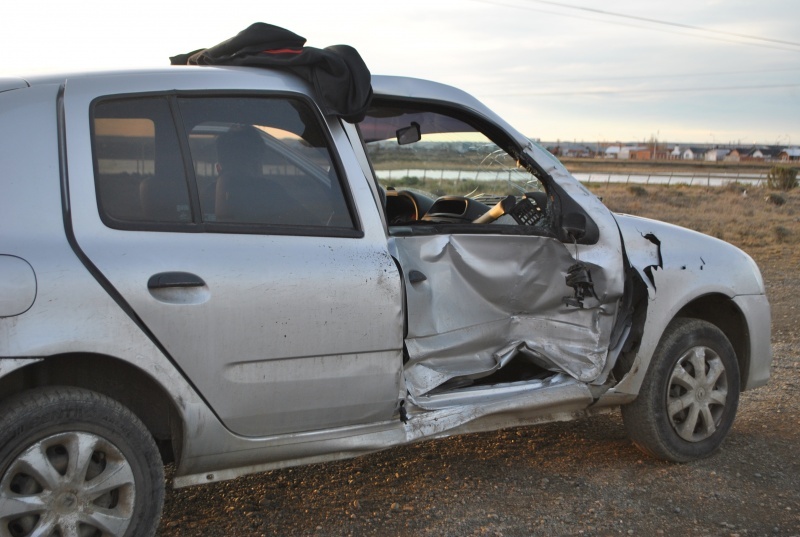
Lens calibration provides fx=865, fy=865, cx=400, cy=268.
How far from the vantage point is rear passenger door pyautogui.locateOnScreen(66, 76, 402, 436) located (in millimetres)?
3125

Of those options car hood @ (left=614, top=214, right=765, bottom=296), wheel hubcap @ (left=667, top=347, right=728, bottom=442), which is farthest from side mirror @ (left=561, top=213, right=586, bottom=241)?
wheel hubcap @ (left=667, top=347, right=728, bottom=442)

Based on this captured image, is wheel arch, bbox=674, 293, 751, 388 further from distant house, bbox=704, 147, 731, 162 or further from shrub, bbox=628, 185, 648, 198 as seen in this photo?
distant house, bbox=704, 147, 731, 162

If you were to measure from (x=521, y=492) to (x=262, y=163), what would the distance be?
80.3 inches

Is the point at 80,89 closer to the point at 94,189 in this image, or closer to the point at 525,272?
the point at 94,189

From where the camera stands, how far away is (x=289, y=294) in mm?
3365

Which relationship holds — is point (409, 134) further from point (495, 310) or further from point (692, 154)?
point (692, 154)

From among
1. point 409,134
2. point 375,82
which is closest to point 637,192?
point 409,134

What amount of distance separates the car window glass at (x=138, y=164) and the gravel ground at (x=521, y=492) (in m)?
1.43

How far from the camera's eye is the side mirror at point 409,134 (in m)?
4.45

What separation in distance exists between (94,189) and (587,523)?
2.54 meters

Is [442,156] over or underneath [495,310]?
over

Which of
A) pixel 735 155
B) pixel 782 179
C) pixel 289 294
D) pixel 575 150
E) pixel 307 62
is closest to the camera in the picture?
pixel 289 294

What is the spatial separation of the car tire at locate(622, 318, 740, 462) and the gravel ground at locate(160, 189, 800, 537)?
14 cm

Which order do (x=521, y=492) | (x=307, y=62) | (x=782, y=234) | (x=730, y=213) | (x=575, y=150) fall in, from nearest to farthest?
1. (x=307, y=62)
2. (x=521, y=492)
3. (x=782, y=234)
4. (x=730, y=213)
5. (x=575, y=150)
